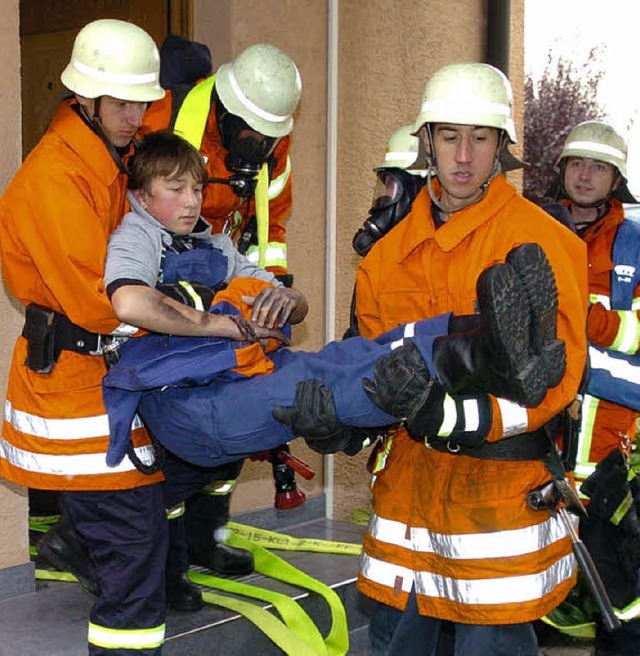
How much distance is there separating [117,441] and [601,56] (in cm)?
519

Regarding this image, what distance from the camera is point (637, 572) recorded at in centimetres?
456

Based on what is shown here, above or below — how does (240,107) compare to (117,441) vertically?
above

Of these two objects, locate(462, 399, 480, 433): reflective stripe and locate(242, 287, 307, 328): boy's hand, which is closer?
locate(462, 399, 480, 433): reflective stripe

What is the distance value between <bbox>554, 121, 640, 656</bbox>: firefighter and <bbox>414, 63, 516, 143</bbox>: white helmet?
121 cm

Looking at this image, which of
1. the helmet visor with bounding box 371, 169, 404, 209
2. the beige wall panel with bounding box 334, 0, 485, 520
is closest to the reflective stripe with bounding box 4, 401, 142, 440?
the helmet visor with bounding box 371, 169, 404, 209

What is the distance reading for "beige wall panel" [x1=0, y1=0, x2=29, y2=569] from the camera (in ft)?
14.5

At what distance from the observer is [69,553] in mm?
4031

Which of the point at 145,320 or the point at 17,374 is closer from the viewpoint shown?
the point at 145,320

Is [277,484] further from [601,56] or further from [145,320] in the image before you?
[601,56]

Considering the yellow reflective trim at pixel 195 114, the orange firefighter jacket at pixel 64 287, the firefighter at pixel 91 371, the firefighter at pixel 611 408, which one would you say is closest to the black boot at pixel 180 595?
the firefighter at pixel 91 371

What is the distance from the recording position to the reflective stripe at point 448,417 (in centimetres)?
306

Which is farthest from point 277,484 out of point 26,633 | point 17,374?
point 17,374

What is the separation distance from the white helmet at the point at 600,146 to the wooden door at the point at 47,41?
245 cm

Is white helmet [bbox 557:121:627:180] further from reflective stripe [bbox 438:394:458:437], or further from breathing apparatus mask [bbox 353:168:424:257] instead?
reflective stripe [bbox 438:394:458:437]
